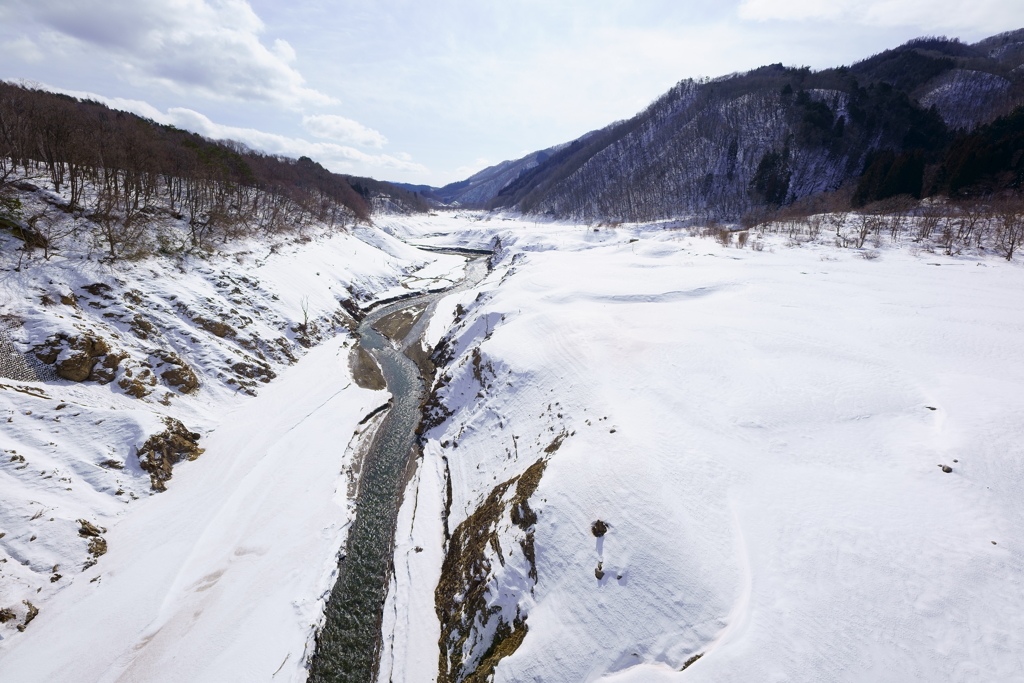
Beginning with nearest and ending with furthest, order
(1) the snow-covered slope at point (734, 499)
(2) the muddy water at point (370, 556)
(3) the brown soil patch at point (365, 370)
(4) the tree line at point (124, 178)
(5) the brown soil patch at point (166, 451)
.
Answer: (1) the snow-covered slope at point (734, 499) → (2) the muddy water at point (370, 556) → (5) the brown soil patch at point (166, 451) → (4) the tree line at point (124, 178) → (3) the brown soil patch at point (365, 370)

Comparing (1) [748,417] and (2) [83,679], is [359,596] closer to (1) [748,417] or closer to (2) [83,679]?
(2) [83,679]

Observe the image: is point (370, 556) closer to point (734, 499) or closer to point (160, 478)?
point (160, 478)

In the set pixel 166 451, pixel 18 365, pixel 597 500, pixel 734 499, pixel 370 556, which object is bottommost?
pixel 370 556

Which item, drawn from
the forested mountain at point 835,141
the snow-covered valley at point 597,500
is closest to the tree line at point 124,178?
the snow-covered valley at point 597,500

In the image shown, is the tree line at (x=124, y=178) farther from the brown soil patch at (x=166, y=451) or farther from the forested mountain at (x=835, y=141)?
the forested mountain at (x=835, y=141)

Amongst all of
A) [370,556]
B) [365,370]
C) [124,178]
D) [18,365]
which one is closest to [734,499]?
[370,556]

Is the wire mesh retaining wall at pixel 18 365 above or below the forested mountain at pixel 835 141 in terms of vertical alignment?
below

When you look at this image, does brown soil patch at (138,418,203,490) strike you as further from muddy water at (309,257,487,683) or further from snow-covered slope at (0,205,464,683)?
muddy water at (309,257,487,683)
